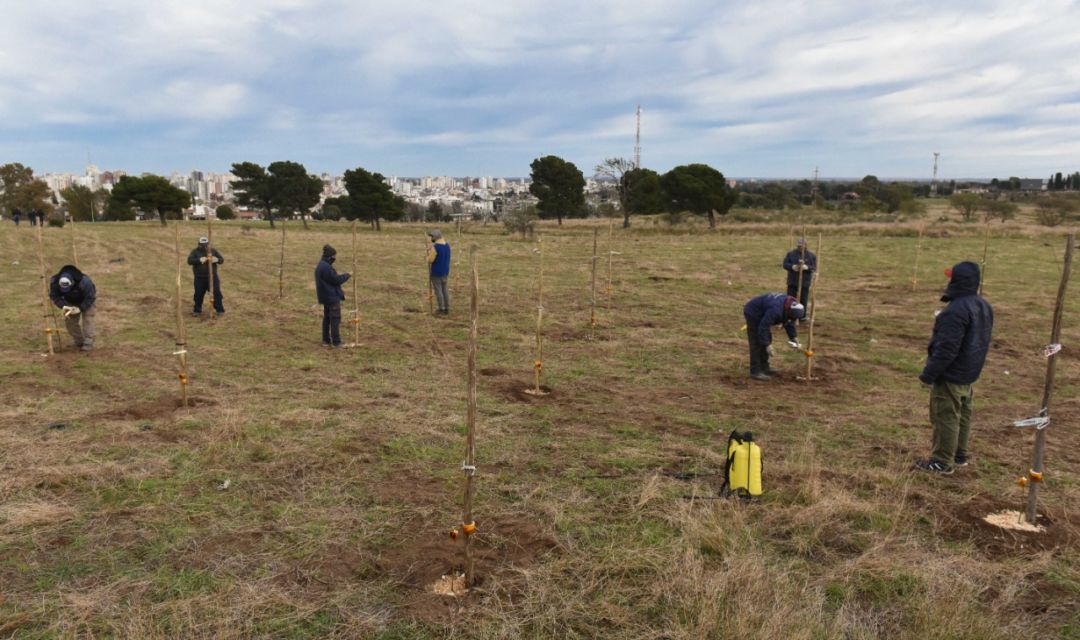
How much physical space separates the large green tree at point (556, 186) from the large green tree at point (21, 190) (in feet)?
129

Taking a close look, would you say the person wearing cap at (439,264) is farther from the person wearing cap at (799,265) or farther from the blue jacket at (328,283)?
the person wearing cap at (799,265)

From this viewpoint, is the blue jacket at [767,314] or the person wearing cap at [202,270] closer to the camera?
the blue jacket at [767,314]

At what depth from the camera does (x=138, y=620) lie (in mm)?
3678

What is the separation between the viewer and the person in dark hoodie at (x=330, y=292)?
33.8ft

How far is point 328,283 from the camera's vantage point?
10359mm

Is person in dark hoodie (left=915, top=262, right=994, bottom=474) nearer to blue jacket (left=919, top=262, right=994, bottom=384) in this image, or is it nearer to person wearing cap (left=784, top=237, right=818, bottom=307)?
blue jacket (left=919, top=262, right=994, bottom=384)

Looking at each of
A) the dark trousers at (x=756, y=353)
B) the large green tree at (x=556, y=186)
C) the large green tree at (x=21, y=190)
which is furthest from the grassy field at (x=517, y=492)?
the large green tree at (x=21, y=190)

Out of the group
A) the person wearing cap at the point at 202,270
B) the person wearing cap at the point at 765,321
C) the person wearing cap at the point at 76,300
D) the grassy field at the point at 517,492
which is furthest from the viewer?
the person wearing cap at the point at 202,270

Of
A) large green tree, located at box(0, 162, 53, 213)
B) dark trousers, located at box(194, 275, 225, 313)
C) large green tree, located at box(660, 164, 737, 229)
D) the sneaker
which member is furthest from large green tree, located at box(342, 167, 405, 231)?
the sneaker

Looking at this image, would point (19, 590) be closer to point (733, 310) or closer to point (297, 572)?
point (297, 572)

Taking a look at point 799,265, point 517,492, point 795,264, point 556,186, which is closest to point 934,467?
point 517,492

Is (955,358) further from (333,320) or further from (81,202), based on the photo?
(81,202)

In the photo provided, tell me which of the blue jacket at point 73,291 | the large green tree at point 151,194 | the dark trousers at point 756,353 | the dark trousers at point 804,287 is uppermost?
the large green tree at point 151,194

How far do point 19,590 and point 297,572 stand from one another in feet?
5.44
